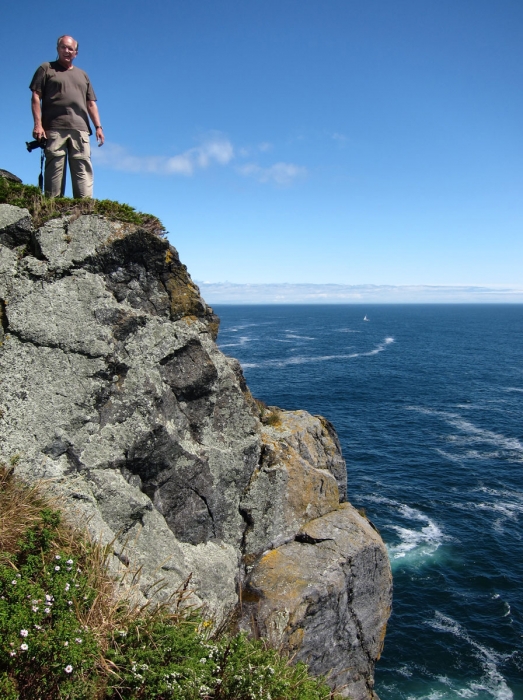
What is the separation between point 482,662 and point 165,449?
25536 mm

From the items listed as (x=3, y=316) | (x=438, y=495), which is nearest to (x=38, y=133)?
(x=3, y=316)

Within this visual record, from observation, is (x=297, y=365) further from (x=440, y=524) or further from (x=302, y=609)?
(x=302, y=609)

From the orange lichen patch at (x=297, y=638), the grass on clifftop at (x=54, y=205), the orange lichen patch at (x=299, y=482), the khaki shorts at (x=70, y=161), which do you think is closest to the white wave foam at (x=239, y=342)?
the orange lichen patch at (x=299, y=482)

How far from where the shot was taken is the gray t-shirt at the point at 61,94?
46.1ft

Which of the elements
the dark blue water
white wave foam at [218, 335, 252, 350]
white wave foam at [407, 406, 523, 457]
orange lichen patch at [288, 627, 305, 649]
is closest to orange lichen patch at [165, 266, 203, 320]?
orange lichen patch at [288, 627, 305, 649]

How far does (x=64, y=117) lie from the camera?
14.4 m

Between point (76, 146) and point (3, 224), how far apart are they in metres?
3.46

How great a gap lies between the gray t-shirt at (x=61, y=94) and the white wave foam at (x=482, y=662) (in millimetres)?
31737

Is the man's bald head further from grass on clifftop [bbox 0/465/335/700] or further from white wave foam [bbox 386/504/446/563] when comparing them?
white wave foam [bbox 386/504/446/563]

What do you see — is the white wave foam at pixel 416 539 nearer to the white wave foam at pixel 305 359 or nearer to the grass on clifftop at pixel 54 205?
the grass on clifftop at pixel 54 205

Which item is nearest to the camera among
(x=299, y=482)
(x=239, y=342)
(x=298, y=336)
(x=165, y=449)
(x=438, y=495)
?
(x=165, y=449)

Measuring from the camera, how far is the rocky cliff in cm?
1151

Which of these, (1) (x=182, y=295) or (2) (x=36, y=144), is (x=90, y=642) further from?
(2) (x=36, y=144)

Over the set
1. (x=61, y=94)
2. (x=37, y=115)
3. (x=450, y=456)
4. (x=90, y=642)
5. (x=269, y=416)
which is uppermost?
(x=61, y=94)
